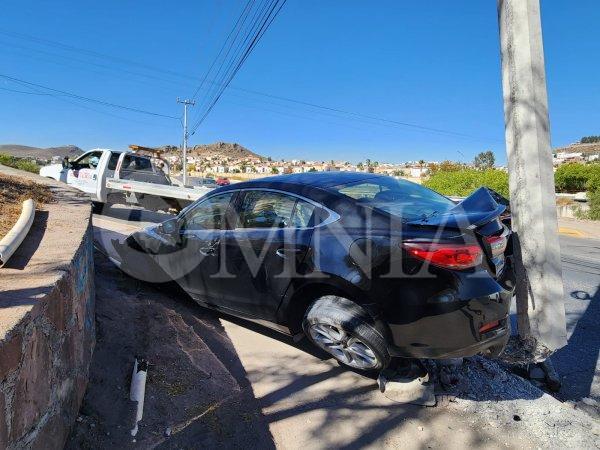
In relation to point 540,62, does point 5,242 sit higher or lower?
lower

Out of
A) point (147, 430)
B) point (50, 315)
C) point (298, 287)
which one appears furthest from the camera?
point (298, 287)

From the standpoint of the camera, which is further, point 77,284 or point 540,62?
point 540,62

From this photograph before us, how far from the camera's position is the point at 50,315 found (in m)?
2.02

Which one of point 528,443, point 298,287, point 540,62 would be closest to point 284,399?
point 298,287

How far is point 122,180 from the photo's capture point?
1091 cm

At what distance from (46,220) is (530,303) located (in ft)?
13.3

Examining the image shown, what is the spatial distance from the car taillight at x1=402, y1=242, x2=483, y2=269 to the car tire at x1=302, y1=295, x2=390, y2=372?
22.6 inches

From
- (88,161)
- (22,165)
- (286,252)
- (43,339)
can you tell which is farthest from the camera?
(22,165)

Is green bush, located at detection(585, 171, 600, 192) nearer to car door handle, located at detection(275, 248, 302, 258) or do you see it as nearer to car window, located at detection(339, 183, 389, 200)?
car window, located at detection(339, 183, 389, 200)

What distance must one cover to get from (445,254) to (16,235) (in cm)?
278

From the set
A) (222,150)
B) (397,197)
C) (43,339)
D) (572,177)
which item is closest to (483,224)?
(397,197)

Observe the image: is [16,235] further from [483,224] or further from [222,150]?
[222,150]

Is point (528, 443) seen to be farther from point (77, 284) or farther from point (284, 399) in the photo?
point (77, 284)

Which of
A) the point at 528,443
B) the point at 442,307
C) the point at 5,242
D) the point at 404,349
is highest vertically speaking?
the point at 5,242
